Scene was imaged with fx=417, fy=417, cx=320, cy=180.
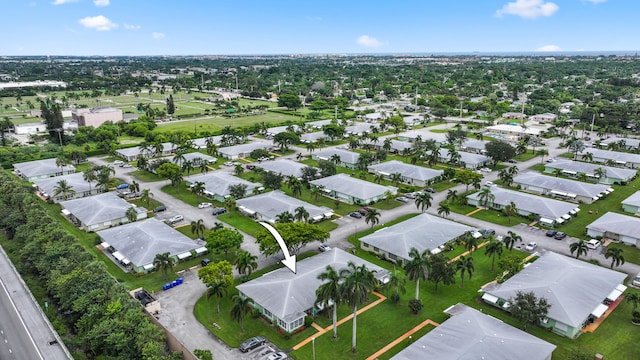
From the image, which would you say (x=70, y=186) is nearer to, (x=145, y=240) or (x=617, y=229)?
(x=145, y=240)

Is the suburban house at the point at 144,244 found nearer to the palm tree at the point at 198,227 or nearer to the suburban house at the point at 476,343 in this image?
the palm tree at the point at 198,227

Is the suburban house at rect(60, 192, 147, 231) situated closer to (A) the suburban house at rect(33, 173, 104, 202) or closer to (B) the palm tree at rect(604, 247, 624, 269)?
(A) the suburban house at rect(33, 173, 104, 202)

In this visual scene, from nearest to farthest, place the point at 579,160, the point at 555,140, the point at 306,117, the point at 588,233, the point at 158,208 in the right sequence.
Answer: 1. the point at 588,233
2. the point at 158,208
3. the point at 579,160
4. the point at 555,140
5. the point at 306,117

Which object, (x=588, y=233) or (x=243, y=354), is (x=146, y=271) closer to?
(x=243, y=354)

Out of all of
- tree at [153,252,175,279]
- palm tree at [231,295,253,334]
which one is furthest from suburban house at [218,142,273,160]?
palm tree at [231,295,253,334]

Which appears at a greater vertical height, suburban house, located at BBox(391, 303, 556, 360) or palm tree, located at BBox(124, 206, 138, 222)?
palm tree, located at BBox(124, 206, 138, 222)

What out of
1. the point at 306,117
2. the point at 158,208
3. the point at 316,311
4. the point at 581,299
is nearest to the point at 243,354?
the point at 316,311

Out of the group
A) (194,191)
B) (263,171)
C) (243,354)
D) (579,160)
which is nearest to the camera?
(243,354)
